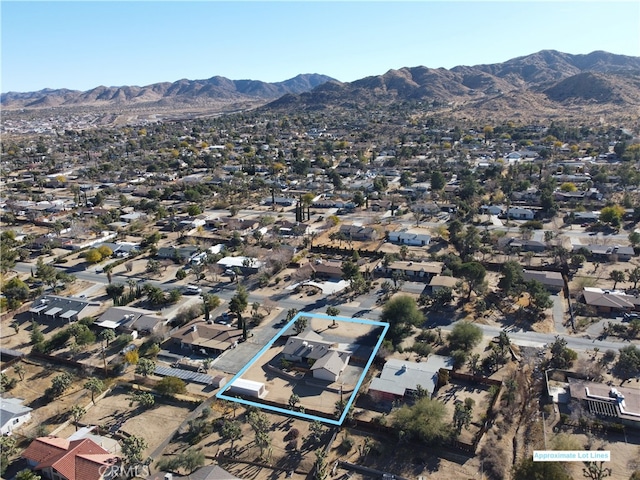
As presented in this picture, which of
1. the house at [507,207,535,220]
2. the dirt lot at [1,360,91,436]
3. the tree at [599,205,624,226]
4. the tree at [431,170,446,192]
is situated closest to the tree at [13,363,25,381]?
the dirt lot at [1,360,91,436]

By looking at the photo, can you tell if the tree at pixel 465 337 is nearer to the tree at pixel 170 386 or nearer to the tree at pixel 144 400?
the tree at pixel 170 386

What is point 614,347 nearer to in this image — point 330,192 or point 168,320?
point 168,320

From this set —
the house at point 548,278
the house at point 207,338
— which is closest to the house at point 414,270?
the house at point 548,278

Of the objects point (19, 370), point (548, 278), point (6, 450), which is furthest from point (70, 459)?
point (548, 278)

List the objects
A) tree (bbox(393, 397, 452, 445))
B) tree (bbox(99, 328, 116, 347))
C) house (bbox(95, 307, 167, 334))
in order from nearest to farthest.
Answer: tree (bbox(393, 397, 452, 445))
tree (bbox(99, 328, 116, 347))
house (bbox(95, 307, 167, 334))

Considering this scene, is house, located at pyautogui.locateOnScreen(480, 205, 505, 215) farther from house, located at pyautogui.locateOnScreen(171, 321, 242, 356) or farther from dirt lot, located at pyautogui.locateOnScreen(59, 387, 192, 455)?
dirt lot, located at pyautogui.locateOnScreen(59, 387, 192, 455)

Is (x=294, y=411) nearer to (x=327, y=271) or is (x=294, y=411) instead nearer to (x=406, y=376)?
(x=406, y=376)
